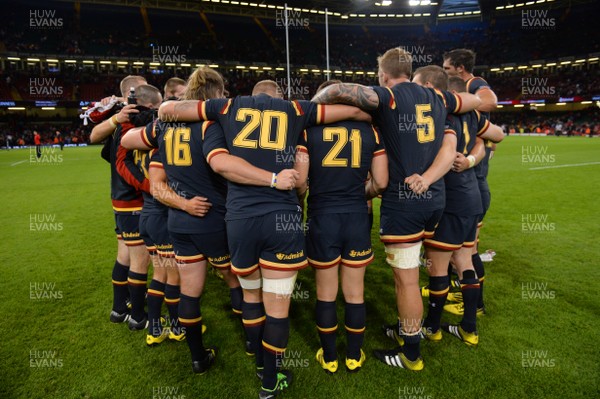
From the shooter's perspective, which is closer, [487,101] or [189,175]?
[189,175]

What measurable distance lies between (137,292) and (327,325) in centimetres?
223

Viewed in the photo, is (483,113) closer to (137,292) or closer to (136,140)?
(136,140)

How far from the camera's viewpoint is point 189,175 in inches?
116

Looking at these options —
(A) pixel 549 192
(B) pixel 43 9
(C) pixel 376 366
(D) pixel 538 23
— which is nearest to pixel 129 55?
(B) pixel 43 9

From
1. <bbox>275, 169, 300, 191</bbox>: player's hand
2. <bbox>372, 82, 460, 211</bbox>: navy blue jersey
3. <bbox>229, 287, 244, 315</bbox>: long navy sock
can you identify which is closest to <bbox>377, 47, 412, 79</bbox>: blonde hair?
<bbox>372, 82, 460, 211</bbox>: navy blue jersey

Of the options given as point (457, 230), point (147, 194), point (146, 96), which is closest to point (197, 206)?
point (147, 194)

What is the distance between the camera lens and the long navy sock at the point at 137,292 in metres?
3.97

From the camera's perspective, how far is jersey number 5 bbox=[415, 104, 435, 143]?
2965 millimetres

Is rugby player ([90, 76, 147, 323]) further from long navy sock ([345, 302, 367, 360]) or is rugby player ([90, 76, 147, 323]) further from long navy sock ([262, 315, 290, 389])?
long navy sock ([345, 302, 367, 360])

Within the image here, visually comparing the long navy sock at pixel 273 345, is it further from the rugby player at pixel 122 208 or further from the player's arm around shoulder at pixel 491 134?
the player's arm around shoulder at pixel 491 134

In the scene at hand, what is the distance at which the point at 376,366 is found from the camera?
3285 mm

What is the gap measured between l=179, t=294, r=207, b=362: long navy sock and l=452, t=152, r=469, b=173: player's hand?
2704 mm

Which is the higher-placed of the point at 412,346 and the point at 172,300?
the point at 172,300

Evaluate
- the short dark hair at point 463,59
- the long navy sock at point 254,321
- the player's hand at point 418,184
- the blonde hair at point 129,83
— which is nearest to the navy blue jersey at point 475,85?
the short dark hair at point 463,59
